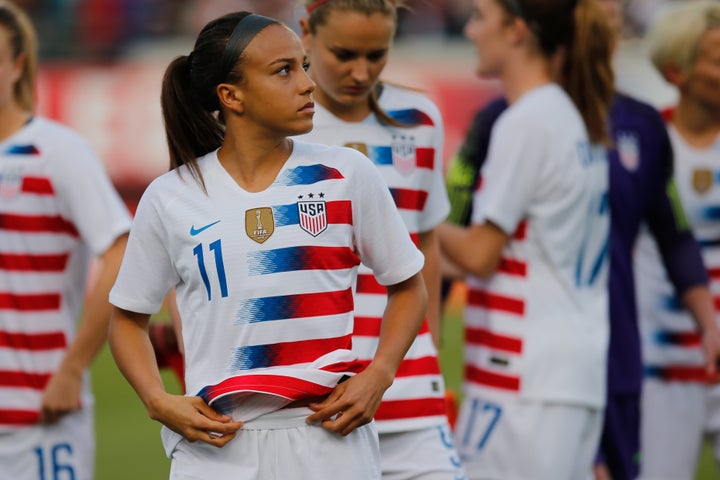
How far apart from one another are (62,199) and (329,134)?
1082mm

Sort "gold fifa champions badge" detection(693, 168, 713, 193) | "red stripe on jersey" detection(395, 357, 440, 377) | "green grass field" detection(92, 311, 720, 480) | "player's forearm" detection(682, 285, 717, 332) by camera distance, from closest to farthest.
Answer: "red stripe on jersey" detection(395, 357, 440, 377), "player's forearm" detection(682, 285, 717, 332), "gold fifa champions badge" detection(693, 168, 713, 193), "green grass field" detection(92, 311, 720, 480)

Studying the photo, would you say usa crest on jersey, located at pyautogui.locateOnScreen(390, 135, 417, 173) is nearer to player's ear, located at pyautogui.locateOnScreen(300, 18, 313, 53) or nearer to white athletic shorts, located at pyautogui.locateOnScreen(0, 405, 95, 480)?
player's ear, located at pyautogui.locateOnScreen(300, 18, 313, 53)

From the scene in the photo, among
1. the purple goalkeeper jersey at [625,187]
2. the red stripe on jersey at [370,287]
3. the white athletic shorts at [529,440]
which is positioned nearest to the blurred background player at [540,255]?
the white athletic shorts at [529,440]

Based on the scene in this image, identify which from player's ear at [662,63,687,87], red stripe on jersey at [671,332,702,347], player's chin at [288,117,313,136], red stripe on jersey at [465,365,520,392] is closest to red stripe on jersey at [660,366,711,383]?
red stripe on jersey at [671,332,702,347]

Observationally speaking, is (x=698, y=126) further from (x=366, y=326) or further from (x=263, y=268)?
(x=263, y=268)

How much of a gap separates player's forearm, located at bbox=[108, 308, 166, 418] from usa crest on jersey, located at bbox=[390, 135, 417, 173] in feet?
3.78

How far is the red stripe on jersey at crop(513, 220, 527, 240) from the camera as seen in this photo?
17.1 ft

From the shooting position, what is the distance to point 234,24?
3.64 metres

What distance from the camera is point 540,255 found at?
519cm

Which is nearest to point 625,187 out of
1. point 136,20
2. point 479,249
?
point 479,249

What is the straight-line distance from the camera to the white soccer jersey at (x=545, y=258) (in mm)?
5121

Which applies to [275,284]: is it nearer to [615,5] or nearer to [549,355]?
[549,355]

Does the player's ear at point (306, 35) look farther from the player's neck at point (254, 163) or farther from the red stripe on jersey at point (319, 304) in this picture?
the red stripe on jersey at point (319, 304)

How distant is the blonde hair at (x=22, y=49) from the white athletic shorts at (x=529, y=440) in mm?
2001
